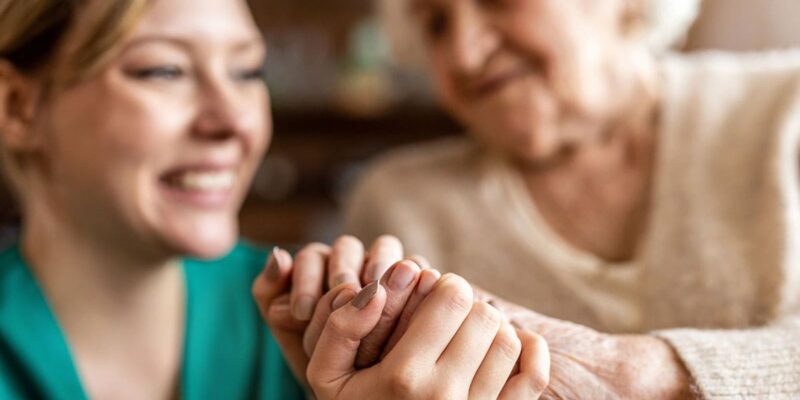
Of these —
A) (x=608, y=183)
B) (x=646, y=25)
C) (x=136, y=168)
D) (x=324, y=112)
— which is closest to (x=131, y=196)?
(x=136, y=168)

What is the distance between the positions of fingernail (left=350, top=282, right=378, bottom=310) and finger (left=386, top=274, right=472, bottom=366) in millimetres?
40

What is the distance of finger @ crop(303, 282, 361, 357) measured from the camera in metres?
0.71

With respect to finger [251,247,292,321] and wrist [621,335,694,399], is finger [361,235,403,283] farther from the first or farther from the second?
wrist [621,335,694,399]

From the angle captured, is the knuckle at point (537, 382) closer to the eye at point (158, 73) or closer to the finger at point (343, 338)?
the finger at point (343, 338)

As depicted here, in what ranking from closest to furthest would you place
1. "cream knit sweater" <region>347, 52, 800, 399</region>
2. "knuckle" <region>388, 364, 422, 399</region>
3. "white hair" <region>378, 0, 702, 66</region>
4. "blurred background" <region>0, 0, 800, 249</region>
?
"knuckle" <region>388, 364, 422, 399</region> < "cream knit sweater" <region>347, 52, 800, 399</region> < "white hair" <region>378, 0, 702, 66</region> < "blurred background" <region>0, 0, 800, 249</region>

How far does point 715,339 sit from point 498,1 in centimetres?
57

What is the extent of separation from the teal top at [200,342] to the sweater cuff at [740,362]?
495 mm

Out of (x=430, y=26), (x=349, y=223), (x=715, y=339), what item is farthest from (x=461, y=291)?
(x=349, y=223)

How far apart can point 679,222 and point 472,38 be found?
0.38 metres

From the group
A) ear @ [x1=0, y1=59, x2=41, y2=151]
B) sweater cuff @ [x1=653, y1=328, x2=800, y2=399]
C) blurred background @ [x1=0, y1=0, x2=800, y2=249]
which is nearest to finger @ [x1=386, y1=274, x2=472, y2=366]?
sweater cuff @ [x1=653, y1=328, x2=800, y2=399]

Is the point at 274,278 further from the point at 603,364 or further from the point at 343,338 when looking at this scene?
the point at 603,364

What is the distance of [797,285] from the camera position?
39.1 inches

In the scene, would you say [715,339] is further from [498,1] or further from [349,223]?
[349,223]

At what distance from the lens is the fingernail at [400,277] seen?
2.27 feet
